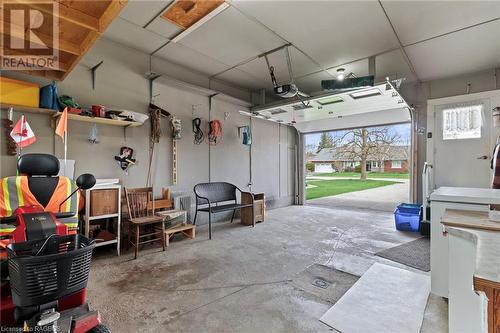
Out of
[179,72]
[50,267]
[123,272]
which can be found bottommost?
[123,272]

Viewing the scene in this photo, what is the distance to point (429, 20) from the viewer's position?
3137 millimetres

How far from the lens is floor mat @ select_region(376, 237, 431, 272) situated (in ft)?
9.47

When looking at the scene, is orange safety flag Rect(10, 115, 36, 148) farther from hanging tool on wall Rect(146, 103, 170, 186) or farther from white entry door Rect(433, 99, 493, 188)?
white entry door Rect(433, 99, 493, 188)

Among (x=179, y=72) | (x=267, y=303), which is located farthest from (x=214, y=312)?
(x=179, y=72)

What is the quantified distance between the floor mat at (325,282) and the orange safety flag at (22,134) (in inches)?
142

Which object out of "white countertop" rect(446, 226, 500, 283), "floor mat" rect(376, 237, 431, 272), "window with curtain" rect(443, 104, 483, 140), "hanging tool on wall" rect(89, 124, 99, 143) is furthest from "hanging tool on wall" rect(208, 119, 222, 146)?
"window with curtain" rect(443, 104, 483, 140)

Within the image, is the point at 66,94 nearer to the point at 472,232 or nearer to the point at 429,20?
the point at 472,232

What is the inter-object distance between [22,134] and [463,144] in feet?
23.4

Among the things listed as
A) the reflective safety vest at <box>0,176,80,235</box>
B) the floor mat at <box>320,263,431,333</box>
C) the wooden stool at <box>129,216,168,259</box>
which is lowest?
the floor mat at <box>320,263,431,333</box>

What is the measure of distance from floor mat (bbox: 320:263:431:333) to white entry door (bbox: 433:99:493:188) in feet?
10.5

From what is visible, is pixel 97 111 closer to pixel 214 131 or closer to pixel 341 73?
pixel 214 131

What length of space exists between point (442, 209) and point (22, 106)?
4.55 metres

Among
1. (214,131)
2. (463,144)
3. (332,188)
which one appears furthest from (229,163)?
(332,188)

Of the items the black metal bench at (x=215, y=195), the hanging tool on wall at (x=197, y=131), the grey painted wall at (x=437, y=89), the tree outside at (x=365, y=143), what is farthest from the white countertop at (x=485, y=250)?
the tree outside at (x=365, y=143)
